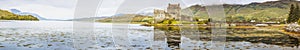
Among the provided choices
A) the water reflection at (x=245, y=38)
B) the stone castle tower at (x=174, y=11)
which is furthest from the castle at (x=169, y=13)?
the water reflection at (x=245, y=38)

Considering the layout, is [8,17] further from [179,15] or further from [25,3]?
[179,15]

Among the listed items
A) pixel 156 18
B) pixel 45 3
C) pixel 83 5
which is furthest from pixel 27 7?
pixel 83 5

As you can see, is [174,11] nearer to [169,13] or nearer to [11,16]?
[169,13]

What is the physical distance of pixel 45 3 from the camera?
475ft

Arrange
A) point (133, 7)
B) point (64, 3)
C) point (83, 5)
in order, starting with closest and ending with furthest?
point (83, 5) → point (133, 7) → point (64, 3)

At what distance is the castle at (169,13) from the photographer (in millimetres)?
134375

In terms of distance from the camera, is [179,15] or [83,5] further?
[179,15]

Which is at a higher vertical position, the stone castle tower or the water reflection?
the stone castle tower

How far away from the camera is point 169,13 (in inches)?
5374

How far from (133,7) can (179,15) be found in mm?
61788

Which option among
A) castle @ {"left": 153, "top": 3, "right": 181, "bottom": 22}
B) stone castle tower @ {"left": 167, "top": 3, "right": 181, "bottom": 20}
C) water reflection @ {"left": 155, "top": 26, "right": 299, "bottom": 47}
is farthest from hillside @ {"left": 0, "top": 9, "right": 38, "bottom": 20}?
water reflection @ {"left": 155, "top": 26, "right": 299, "bottom": 47}

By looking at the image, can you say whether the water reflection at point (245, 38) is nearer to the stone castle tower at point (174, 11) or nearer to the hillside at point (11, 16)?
the stone castle tower at point (174, 11)

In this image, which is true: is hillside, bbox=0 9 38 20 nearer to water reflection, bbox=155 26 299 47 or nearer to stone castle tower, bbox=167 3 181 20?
stone castle tower, bbox=167 3 181 20

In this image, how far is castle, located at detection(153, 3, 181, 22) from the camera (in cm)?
13438
